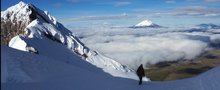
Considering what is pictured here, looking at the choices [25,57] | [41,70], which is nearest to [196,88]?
[41,70]

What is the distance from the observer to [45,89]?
85.0 ft

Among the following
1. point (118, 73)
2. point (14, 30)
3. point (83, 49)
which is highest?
point (14, 30)

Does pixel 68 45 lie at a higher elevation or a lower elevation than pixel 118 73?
higher

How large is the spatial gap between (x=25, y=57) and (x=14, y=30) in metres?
129

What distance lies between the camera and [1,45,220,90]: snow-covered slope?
26.7 metres

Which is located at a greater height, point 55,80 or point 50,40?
point 55,80

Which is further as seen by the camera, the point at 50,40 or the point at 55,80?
the point at 50,40

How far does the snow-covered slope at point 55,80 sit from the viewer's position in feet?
87.5

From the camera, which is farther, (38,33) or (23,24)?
(23,24)

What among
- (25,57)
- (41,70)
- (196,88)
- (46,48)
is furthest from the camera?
(46,48)

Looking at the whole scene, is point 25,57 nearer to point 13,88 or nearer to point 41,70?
point 41,70

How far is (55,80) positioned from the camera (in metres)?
33.5

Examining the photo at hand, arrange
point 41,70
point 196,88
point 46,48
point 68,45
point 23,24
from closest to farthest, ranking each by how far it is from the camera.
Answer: point 196,88, point 41,70, point 46,48, point 23,24, point 68,45

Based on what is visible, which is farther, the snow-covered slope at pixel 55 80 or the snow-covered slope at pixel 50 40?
the snow-covered slope at pixel 50 40
